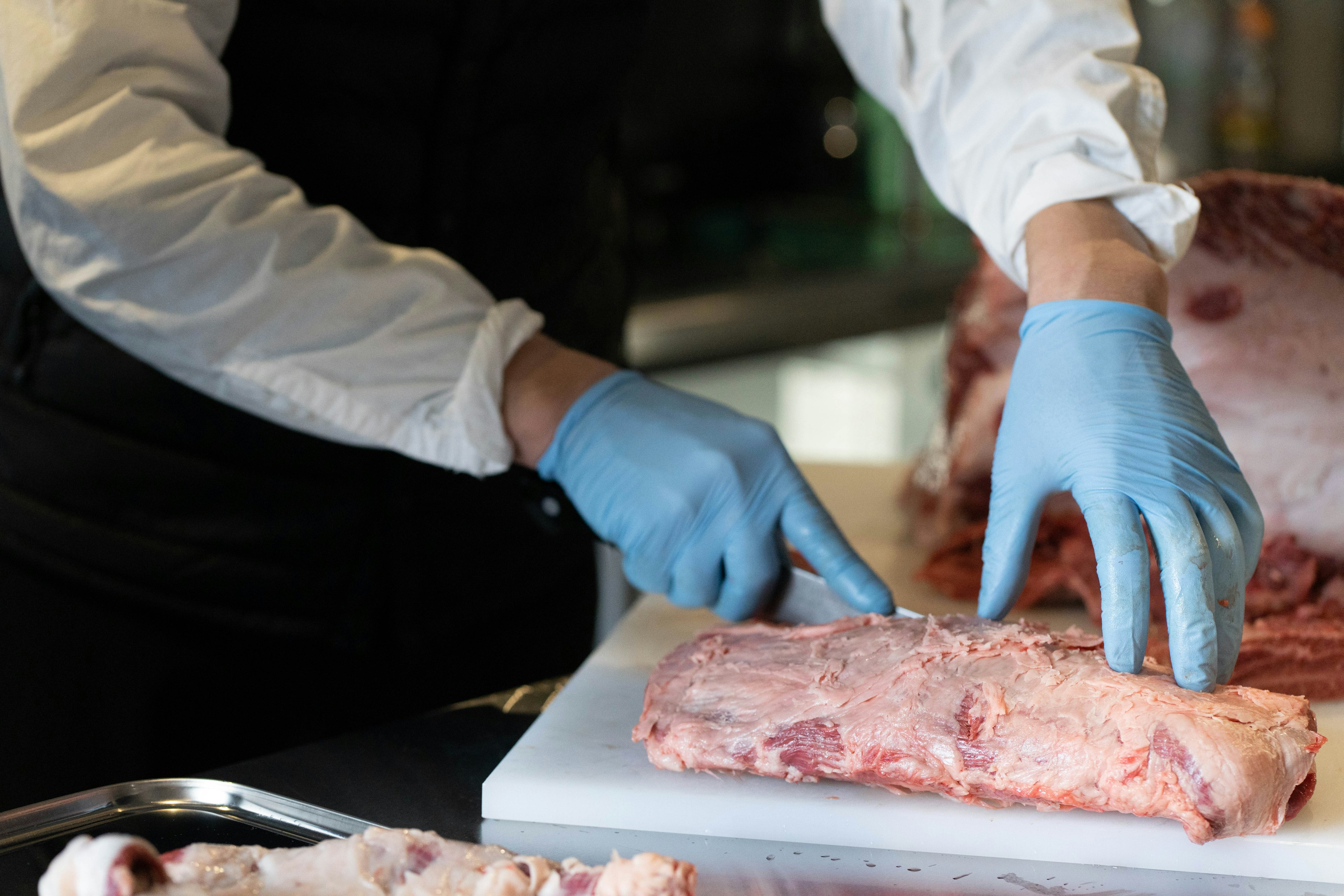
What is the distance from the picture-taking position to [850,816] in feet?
3.57

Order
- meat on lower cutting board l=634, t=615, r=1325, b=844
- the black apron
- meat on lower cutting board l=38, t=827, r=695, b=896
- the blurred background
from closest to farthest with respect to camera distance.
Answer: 1. meat on lower cutting board l=38, t=827, r=695, b=896
2. meat on lower cutting board l=634, t=615, r=1325, b=844
3. the black apron
4. the blurred background

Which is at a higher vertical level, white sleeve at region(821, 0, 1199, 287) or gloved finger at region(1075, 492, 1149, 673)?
white sleeve at region(821, 0, 1199, 287)

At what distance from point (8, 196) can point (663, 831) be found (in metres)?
1.06

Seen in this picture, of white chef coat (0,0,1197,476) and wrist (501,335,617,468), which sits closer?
white chef coat (0,0,1197,476)

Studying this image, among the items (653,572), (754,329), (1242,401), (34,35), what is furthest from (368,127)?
(754,329)

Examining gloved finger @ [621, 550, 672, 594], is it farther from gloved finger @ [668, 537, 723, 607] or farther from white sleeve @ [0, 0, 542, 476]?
white sleeve @ [0, 0, 542, 476]

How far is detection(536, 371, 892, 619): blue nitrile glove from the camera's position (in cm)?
142

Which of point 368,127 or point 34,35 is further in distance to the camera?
point 368,127

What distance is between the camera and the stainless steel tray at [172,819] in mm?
1068

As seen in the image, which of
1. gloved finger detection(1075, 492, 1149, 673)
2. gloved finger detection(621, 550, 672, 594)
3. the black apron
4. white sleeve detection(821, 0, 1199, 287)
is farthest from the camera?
the black apron

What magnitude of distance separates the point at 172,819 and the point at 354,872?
273mm

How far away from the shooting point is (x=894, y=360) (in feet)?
16.2

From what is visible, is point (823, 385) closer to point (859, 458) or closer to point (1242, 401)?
point (859, 458)

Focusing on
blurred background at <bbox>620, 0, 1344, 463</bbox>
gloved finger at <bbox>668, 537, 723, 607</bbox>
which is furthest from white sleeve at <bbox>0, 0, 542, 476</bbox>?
blurred background at <bbox>620, 0, 1344, 463</bbox>
